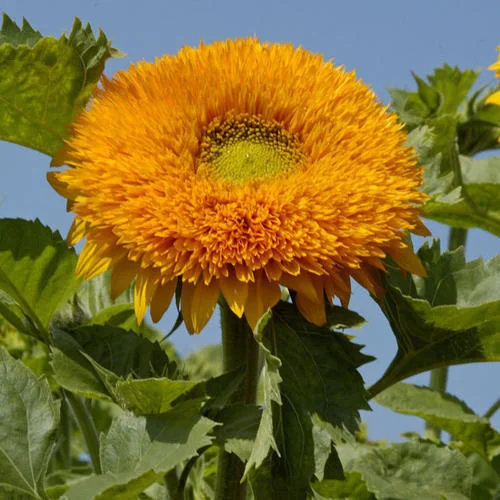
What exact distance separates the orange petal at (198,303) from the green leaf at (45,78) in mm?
340

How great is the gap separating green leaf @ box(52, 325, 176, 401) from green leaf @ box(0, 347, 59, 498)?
0.04 m

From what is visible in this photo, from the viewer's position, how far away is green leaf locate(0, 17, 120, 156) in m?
1.44

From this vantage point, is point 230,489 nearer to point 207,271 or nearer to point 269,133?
point 207,271

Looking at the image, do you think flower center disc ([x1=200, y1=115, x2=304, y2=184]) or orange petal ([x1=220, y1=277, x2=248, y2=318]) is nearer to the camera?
orange petal ([x1=220, y1=277, x2=248, y2=318])

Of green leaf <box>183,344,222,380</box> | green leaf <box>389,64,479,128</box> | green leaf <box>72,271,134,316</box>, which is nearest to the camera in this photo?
green leaf <box>72,271,134,316</box>

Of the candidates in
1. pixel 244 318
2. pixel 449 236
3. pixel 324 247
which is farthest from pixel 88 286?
pixel 449 236

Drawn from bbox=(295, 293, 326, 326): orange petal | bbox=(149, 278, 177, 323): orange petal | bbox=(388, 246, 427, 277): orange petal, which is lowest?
bbox=(295, 293, 326, 326): orange petal

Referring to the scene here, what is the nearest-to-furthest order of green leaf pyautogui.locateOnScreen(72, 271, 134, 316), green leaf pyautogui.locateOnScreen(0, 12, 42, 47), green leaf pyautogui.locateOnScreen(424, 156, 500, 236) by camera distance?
green leaf pyautogui.locateOnScreen(0, 12, 42, 47) → green leaf pyautogui.locateOnScreen(72, 271, 134, 316) → green leaf pyautogui.locateOnScreen(424, 156, 500, 236)

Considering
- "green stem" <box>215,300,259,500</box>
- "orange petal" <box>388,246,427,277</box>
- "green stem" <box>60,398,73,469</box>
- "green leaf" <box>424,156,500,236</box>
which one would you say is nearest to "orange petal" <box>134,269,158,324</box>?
"green stem" <box>215,300,259,500</box>

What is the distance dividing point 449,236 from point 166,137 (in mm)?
1262

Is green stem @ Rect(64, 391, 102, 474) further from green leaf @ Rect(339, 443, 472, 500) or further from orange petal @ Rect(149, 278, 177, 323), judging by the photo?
green leaf @ Rect(339, 443, 472, 500)

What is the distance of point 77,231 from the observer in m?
1.37

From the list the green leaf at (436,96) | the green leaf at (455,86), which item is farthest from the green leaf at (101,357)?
the green leaf at (455,86)

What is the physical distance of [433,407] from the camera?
1.89m
